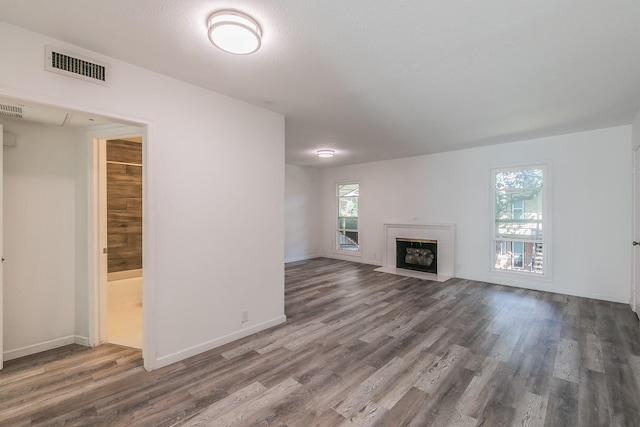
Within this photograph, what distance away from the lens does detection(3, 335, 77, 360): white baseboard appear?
261 cm

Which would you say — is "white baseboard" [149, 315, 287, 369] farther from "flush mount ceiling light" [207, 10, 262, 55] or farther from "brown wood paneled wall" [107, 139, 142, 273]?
"brown wood paneled wall" [107, 139, 142, 273]

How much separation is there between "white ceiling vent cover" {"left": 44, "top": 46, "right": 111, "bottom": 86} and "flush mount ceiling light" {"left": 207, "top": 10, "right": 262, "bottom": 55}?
1032mm

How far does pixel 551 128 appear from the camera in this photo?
13.7 ft

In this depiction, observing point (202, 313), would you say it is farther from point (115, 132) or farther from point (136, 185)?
point (136, 185)

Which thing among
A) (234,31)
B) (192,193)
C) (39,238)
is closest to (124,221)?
(39,238)

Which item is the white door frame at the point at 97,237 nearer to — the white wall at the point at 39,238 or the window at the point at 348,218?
the white wall at the point at 39,238

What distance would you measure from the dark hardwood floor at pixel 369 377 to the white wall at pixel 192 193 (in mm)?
357

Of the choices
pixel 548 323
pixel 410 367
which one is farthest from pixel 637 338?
pixel 410 367

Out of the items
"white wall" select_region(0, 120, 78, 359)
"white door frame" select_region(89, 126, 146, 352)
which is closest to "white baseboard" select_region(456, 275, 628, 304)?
"white door frame" select_region(89, 126, 146, 352)

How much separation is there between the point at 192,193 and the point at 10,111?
5.45ft

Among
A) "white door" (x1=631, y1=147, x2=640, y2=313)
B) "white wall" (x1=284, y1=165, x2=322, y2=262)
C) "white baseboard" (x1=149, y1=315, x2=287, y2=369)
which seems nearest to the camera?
"white baseboard" (x1=149, y1=315, x2=287, y2=369)

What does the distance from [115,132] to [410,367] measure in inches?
143

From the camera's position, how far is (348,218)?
26.1 ft

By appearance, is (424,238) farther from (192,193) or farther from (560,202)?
(192,193)
